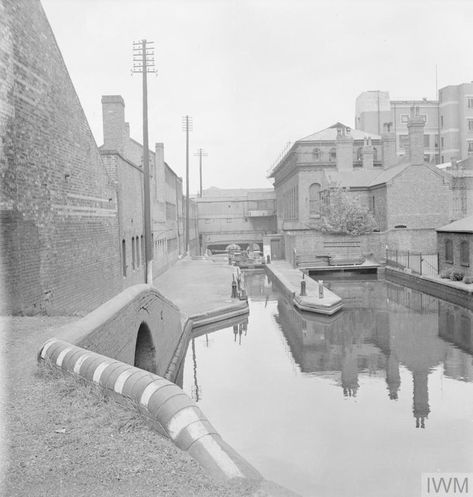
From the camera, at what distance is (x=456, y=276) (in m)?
26.1

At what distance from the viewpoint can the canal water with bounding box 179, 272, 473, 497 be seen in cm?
877

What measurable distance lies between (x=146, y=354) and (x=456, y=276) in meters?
18.7

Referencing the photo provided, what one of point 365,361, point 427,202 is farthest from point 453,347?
point 427,202

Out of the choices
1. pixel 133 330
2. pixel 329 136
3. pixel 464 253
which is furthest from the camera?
pixel 329 136

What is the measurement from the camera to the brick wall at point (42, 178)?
898cm

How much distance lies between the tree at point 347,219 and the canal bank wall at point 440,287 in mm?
7528

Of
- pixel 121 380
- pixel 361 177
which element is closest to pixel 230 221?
pixel 361 177

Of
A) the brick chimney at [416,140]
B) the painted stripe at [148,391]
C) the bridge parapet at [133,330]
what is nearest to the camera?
the painted stripe at [148,391]

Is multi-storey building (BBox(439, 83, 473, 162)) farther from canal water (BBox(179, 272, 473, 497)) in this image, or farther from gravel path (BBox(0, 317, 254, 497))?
gravel path (BBox(0, 317, 254, 497))

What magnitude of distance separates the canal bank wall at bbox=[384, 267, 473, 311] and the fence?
1.01 m

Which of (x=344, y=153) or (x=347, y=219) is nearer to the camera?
(x=347, y=219)

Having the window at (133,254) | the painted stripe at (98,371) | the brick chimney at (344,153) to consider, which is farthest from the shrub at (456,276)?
the brick chimney at (344,153)

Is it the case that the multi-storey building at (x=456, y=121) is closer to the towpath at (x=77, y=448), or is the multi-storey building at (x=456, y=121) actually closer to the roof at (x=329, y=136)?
the roof at (x=329, y=136)

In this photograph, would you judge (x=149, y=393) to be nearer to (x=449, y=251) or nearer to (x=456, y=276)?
(x=456, y=276)
